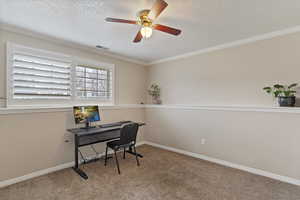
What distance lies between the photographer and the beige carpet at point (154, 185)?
202cm

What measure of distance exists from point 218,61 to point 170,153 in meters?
2.36

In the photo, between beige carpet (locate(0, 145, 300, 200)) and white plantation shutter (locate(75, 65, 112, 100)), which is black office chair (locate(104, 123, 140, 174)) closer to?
beige carpet (locate(0, 145, 300, 200))

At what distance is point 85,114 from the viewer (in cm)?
292

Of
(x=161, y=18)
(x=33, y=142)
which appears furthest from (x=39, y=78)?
(x=161, y=18)

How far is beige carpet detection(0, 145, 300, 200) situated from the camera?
2.02 metres

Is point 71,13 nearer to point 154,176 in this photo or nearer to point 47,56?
point 47,56

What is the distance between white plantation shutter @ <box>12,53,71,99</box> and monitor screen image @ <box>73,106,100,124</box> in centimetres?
40

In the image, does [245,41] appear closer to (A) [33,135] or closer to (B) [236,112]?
(B) [236,112]

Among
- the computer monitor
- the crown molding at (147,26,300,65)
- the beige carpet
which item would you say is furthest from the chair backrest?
the crown molding at (147,26,300,65)

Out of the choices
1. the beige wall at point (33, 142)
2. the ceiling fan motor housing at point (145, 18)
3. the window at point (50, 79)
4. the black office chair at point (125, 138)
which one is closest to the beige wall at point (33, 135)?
the beige wall at point (33, 142)

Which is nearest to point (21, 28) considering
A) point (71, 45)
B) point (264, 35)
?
point (71, 45)

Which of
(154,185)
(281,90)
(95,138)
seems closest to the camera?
(154,185)

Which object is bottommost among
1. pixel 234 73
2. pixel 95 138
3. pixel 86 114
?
pixel 95 138

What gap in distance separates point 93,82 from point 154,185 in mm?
2476
